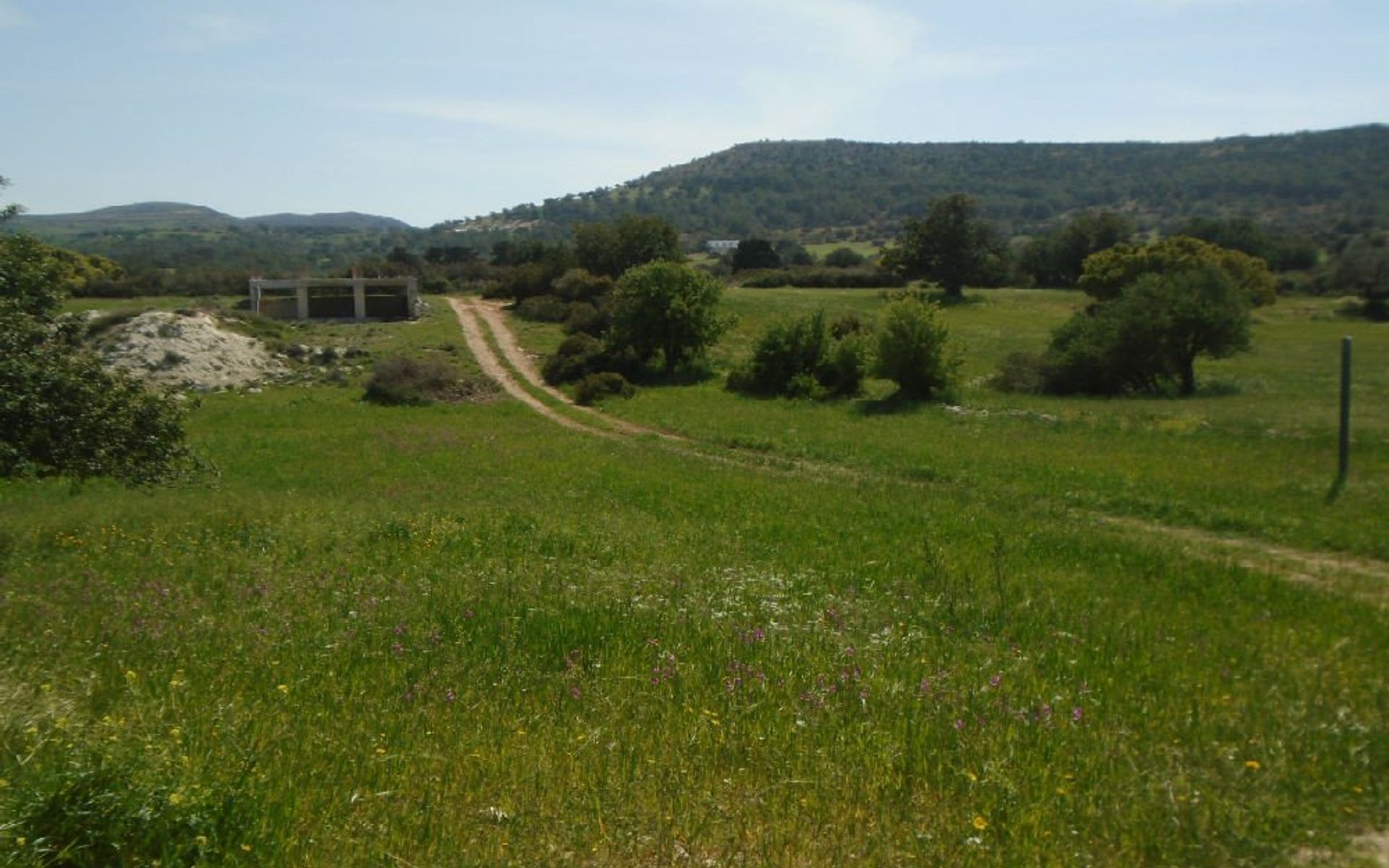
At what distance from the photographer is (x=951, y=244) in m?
77.9

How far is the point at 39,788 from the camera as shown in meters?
4.25

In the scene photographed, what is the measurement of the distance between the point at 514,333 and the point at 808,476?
3876 cm

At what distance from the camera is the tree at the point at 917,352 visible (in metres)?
36.9

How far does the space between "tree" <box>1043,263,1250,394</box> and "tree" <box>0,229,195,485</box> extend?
115ft

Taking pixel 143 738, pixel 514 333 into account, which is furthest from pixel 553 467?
pixel 514 333

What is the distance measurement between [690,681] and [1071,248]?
310ft

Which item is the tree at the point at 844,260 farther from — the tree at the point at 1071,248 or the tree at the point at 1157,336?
the tree at the point at 1157,336

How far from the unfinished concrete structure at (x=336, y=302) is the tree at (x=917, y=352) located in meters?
37.9

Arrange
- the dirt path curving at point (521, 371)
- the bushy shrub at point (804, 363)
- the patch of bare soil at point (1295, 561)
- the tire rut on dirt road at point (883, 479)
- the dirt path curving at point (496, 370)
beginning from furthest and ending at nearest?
the bushy shrub at point (804, 363) < the dirt path curving at point (496, 370) < the dirt path curving at point (521, 371) < the tire rut on dirt road at point (883, 479) < the patch of bare soil at point (1295, 561)

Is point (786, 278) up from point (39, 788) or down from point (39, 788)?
up

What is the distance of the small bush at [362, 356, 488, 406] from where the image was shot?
40781 mm

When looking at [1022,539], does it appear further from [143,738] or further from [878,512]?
[143,738]

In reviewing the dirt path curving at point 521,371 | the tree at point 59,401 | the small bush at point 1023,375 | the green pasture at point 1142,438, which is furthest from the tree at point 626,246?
the tree at point 59,401

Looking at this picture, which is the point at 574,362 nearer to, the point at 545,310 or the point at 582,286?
the point at 545,310
